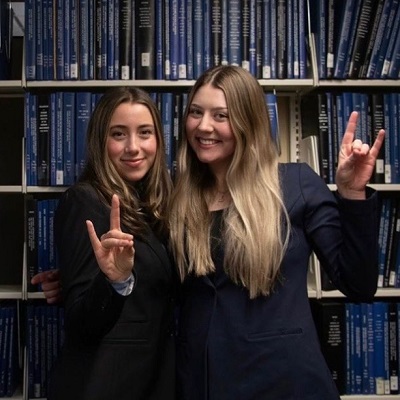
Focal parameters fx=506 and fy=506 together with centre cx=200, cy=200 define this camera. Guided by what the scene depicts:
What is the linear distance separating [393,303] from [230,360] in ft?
2.65

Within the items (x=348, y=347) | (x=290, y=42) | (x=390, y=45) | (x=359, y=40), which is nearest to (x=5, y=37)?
(x=290, y=42)

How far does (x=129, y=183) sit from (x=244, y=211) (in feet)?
1.20

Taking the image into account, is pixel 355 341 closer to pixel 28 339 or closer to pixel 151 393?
pixel 151 393

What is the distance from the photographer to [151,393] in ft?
4.10

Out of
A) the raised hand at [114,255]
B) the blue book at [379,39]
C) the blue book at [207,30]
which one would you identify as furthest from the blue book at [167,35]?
the raised hand at [114,255]

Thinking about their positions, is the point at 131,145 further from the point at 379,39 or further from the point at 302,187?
the point at 379,39

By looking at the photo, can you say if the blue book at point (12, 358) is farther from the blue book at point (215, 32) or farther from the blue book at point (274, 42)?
the blue book at point (274, 42)

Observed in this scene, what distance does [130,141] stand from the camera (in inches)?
53.7

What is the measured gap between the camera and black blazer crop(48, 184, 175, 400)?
116 centimetres

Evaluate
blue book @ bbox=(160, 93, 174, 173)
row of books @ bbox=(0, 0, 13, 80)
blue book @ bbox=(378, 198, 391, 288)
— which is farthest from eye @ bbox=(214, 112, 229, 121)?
row of books @ bbox=(0, 0, 13, 80)

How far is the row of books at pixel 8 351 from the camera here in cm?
168

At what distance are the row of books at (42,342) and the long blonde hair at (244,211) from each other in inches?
24.9

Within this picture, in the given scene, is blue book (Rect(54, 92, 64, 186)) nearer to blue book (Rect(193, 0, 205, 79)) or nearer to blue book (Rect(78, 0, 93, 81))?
blue book (Rect(78, 0, 93, 81))

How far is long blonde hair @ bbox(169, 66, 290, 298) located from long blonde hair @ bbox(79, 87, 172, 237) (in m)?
0.08
